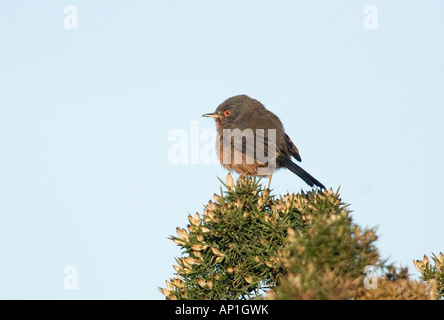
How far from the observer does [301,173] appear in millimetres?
7871

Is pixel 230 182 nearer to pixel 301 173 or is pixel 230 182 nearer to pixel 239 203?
pixel 239 203

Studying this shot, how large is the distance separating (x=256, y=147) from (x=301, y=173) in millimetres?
778

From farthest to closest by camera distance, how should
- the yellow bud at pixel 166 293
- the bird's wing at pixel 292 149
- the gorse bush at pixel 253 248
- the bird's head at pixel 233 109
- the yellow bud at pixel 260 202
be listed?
the bird's head at pixel 233 109
the bird's wing at pixel 292 149
the yellow bud at pixel 260 202
the yellow bud at pixel 166 293
the gorse bush at pixel 253 248

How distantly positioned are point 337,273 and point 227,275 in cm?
142

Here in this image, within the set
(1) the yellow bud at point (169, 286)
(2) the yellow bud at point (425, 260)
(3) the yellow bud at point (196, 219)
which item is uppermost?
(3) the yellow bud at point (196, 219)

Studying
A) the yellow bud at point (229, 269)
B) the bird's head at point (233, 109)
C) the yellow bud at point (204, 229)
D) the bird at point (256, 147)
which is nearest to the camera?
the yellow bud at point (229, 269)

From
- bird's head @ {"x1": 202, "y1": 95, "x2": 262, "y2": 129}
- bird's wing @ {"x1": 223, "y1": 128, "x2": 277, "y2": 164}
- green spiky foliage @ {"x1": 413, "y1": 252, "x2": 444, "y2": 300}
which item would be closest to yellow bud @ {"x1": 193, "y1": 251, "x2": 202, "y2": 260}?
green spiky foliage @ {"x1": 413, "y1": 252, "x2": 444, "y2": 300}

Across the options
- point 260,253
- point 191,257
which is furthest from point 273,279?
point 191,257

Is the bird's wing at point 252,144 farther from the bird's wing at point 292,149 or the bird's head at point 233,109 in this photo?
the bird's head at point 233,109

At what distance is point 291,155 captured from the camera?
8.51 meters

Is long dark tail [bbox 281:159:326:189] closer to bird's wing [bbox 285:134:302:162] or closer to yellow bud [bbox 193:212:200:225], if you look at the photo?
bird's wing [bbox 285:134:302:162]

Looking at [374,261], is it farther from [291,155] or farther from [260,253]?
[291,155]

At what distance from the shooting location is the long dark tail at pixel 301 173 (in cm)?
770

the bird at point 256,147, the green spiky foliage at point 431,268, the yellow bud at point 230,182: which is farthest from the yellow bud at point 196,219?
the bird at point 256,147
